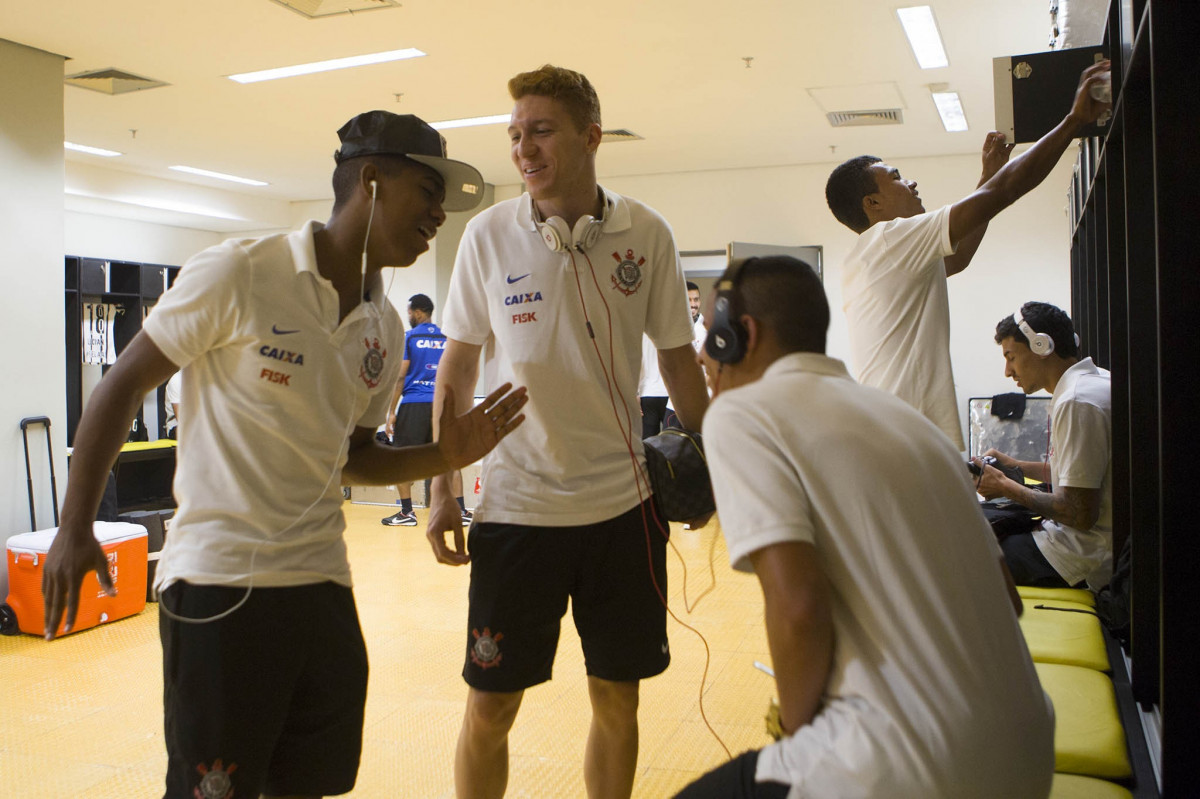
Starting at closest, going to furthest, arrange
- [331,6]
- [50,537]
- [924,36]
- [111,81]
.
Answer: [50,537] < [331,6] < [924,36] < [111,81]

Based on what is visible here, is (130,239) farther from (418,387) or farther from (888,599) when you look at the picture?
(888,599)

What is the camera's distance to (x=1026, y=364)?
3488 millimetres

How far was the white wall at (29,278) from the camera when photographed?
4953 millimetres

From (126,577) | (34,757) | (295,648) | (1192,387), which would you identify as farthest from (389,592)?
(1192,387)

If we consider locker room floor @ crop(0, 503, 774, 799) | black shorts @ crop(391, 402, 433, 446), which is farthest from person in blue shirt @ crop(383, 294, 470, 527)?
locker room floor @ crop(0, 503, 774, 799)

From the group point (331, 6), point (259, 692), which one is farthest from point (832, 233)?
point (259, 692)

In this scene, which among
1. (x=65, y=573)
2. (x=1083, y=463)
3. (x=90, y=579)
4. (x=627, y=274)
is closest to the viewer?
(x=65, y=573)

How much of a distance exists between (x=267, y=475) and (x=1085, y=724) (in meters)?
1.75

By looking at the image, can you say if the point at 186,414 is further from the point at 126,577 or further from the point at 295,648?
the point at 126,577

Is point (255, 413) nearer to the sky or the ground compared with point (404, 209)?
nearer to the ground

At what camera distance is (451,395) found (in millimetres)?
2109

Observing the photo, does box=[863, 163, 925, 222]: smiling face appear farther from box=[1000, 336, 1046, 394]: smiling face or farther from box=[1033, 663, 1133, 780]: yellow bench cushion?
box=[1033, 663, 1133, 780]: yellow bench cushion

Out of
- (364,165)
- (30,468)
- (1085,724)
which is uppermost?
(364,165)

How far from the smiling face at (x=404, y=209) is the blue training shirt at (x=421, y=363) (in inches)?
211
